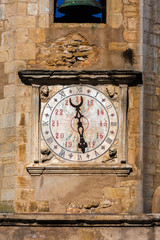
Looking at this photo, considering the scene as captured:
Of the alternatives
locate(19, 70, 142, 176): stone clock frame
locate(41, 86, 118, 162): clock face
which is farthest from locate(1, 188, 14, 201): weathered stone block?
locate(41, 86, 118, 162): clock face

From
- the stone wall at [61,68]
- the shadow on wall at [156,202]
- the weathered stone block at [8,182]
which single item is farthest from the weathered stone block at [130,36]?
the weathered stone block at [8,182]

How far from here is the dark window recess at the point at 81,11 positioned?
21.1 metres

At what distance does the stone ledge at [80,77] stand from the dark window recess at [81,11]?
111 cm

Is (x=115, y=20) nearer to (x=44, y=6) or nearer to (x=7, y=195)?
(x=44, y=6)

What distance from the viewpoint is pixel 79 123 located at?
67.4 ft

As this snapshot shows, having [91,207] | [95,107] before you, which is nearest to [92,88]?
[95,107]

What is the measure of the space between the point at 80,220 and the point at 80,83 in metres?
2.11

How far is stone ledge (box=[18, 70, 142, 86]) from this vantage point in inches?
808

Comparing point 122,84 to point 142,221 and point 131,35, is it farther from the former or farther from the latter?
point 142,221

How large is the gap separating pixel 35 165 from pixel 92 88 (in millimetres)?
1423

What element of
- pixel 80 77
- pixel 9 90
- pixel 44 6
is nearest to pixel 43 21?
pixel 44 6

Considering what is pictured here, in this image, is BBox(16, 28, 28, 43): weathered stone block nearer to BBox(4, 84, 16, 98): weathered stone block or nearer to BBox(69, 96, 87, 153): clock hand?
BBox(4, 84, 16, 98): weathered stone block

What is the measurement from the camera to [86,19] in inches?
844

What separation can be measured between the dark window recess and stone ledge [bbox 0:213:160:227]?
10.6 feet
